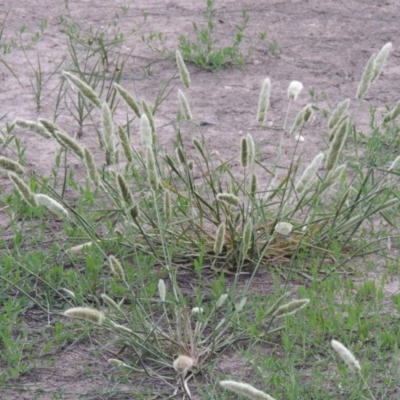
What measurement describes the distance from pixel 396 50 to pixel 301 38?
591 millimetres

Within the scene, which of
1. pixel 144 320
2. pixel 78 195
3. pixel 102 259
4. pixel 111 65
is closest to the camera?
pixel 144 320

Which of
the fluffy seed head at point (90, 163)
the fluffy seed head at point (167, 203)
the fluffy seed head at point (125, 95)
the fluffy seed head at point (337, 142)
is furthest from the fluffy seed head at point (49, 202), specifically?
the fluffy seed head at point (337, 142)

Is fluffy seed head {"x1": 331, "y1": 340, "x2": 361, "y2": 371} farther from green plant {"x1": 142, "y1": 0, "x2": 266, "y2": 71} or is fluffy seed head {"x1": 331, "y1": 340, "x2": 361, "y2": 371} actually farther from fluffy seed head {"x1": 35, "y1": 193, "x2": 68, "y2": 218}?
green plant {"x1": 142, "y1": 0, "x2": 266, "y2": 71}

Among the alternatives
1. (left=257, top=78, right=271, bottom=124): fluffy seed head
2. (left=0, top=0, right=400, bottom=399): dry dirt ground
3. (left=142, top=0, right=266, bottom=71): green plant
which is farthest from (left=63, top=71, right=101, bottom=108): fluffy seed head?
(left=142, top=0, right=266, bottom=71): green plant

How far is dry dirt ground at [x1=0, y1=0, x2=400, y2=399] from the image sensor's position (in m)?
4.54

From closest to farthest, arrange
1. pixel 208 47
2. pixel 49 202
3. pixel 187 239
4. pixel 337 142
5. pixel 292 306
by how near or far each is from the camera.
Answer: pixel 292 306
pixel 49 202
pixel 337 142
pixel 187 239
pixel 208 47

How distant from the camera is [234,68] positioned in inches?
209

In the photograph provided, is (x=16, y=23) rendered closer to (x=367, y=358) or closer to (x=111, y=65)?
(x=111, y=65)

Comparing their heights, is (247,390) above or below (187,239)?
above

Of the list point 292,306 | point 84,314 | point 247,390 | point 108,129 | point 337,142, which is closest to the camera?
point 247,390

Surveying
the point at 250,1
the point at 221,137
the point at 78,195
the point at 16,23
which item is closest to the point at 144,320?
the point at 78,195

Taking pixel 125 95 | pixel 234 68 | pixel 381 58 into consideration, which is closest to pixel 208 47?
pixel 234 68

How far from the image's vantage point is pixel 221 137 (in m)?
4.45

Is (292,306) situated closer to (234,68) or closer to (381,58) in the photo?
(381,58)
